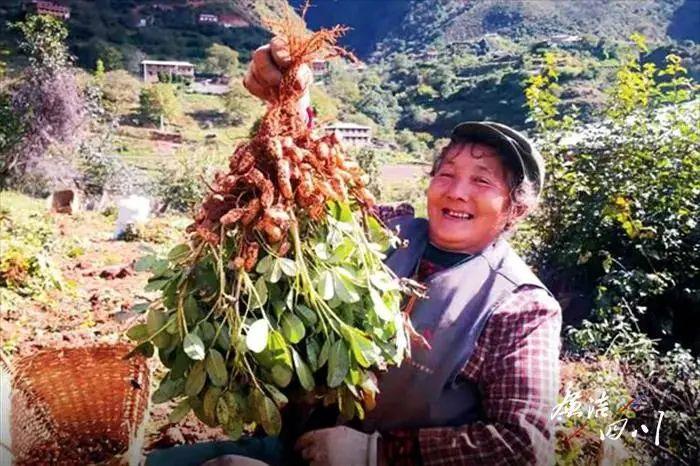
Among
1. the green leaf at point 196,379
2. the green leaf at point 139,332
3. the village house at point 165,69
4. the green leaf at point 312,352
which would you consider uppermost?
the village house at point 165,69

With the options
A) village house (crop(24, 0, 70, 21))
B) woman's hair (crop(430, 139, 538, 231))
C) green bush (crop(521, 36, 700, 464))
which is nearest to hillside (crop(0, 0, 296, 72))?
village house (crop(24, 0, 70, 21))

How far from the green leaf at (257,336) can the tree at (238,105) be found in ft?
47.1

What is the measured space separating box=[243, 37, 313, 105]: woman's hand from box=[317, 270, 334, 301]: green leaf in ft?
1.10

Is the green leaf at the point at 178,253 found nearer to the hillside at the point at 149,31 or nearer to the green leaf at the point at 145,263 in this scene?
the green leaf at the point at 145,263

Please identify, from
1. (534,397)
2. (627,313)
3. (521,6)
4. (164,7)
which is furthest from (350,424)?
(164,7)

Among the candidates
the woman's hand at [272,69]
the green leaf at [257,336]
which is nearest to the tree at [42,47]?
the woman's hand at [272,69]

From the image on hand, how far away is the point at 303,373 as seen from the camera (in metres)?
0.98

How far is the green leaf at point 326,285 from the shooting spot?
0.97 meters

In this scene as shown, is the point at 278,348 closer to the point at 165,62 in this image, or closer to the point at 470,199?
the point at 470,199

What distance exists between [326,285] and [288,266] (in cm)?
6

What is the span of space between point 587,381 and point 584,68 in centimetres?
754

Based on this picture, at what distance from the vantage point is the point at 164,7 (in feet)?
70.9

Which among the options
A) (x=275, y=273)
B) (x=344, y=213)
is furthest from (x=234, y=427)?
(x=344, y=213)

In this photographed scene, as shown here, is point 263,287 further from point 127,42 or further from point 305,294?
point 127,42
